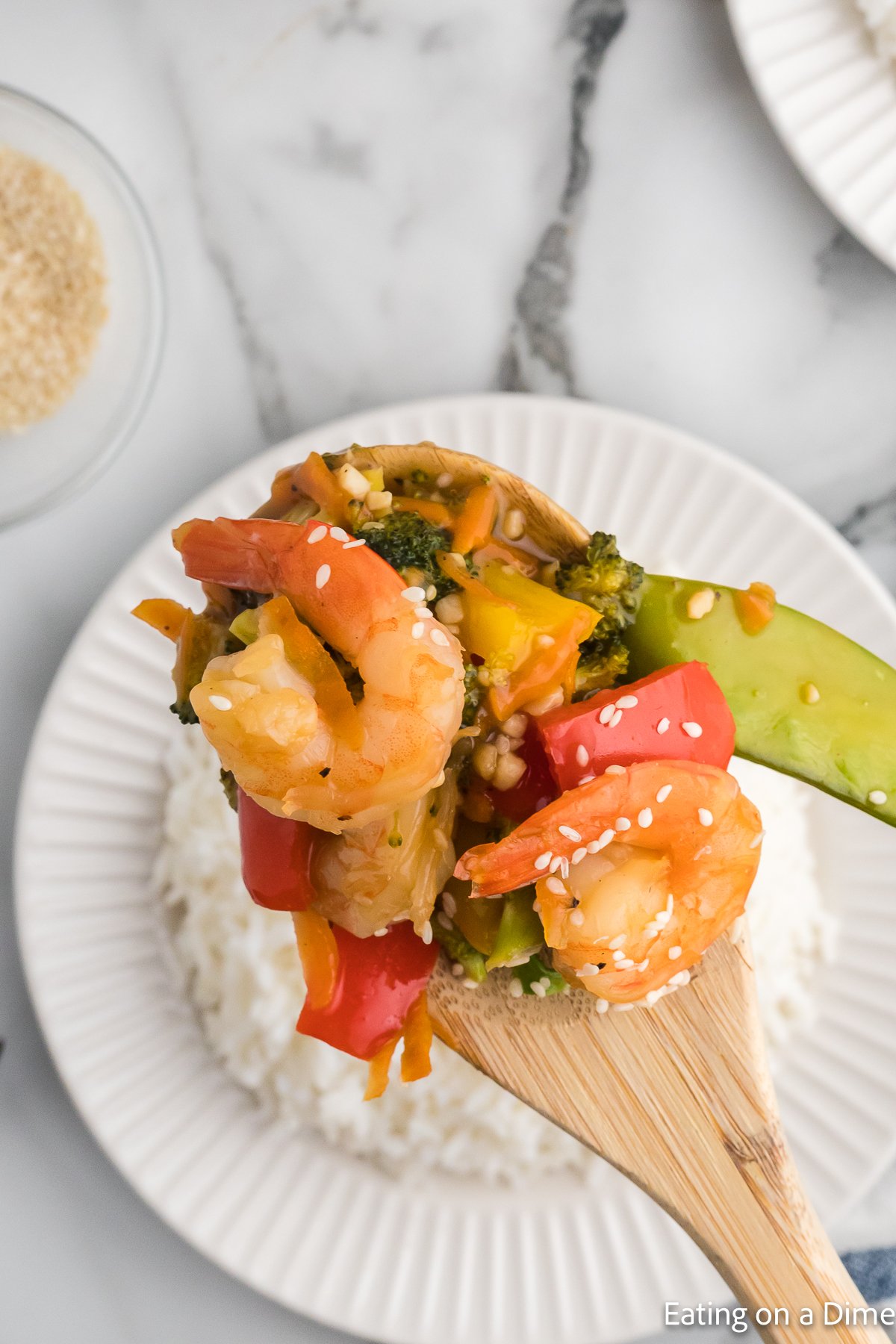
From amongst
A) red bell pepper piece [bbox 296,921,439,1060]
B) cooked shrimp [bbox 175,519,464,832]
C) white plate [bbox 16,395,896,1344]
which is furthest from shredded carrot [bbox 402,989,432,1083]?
white plate [bbox 16,395,896,1344]

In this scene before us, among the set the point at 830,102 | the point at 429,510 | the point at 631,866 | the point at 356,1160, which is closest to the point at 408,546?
the point at 429,510

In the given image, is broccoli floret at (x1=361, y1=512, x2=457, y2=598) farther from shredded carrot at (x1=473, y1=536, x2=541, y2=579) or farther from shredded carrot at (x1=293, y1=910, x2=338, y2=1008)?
shredded carrot at (x1=293, y1=910, x2=338, y2=1008)

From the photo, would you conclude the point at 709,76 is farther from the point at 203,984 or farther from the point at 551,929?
the point at 203,984

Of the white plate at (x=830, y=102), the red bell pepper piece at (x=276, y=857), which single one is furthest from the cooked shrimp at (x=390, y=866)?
the white plate at (x=830, y=102)

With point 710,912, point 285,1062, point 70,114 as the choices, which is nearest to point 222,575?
point 710,912

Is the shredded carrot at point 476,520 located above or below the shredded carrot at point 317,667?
above

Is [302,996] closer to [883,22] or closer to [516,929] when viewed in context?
[516,929]

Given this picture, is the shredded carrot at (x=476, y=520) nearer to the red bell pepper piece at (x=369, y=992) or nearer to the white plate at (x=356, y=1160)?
the red bell pepper piece at (x=369, y=992)
